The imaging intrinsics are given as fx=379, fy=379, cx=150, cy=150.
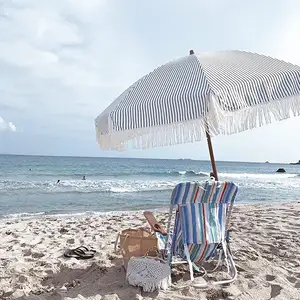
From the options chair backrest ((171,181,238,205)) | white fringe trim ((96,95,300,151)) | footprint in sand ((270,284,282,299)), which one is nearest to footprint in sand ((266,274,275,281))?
footprint in sand ((270,284,282,299))

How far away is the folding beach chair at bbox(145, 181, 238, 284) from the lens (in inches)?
133

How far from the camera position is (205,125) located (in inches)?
141

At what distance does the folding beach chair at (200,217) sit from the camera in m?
3.38

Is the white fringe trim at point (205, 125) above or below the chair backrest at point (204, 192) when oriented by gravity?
above

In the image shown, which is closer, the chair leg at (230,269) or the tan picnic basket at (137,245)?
the chair leg at (230,269)

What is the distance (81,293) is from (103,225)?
4.16m

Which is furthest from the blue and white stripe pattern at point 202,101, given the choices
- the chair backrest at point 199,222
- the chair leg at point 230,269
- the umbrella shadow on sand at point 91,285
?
the umbrella shadow on sand at point 91,285

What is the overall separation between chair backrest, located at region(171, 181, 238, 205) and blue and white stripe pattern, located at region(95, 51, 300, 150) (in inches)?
18.0

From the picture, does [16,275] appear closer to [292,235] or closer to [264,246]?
[264,246]

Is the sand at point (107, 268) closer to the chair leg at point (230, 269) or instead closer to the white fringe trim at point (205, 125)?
the chair leg at point (230, 269)

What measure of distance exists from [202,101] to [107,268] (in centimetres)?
224

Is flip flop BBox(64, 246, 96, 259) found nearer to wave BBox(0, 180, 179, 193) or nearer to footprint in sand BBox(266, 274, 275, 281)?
footprint in sand BBox(266, 274, 275, 281)

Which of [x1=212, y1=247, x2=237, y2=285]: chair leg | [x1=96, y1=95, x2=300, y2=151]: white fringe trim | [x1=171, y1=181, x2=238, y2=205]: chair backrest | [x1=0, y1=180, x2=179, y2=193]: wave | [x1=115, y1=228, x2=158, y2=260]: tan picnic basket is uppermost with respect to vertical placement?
[x1=96, y1=95, x2=300, y2=151]: white fringe trim

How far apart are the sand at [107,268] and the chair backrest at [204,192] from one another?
0.81 m
